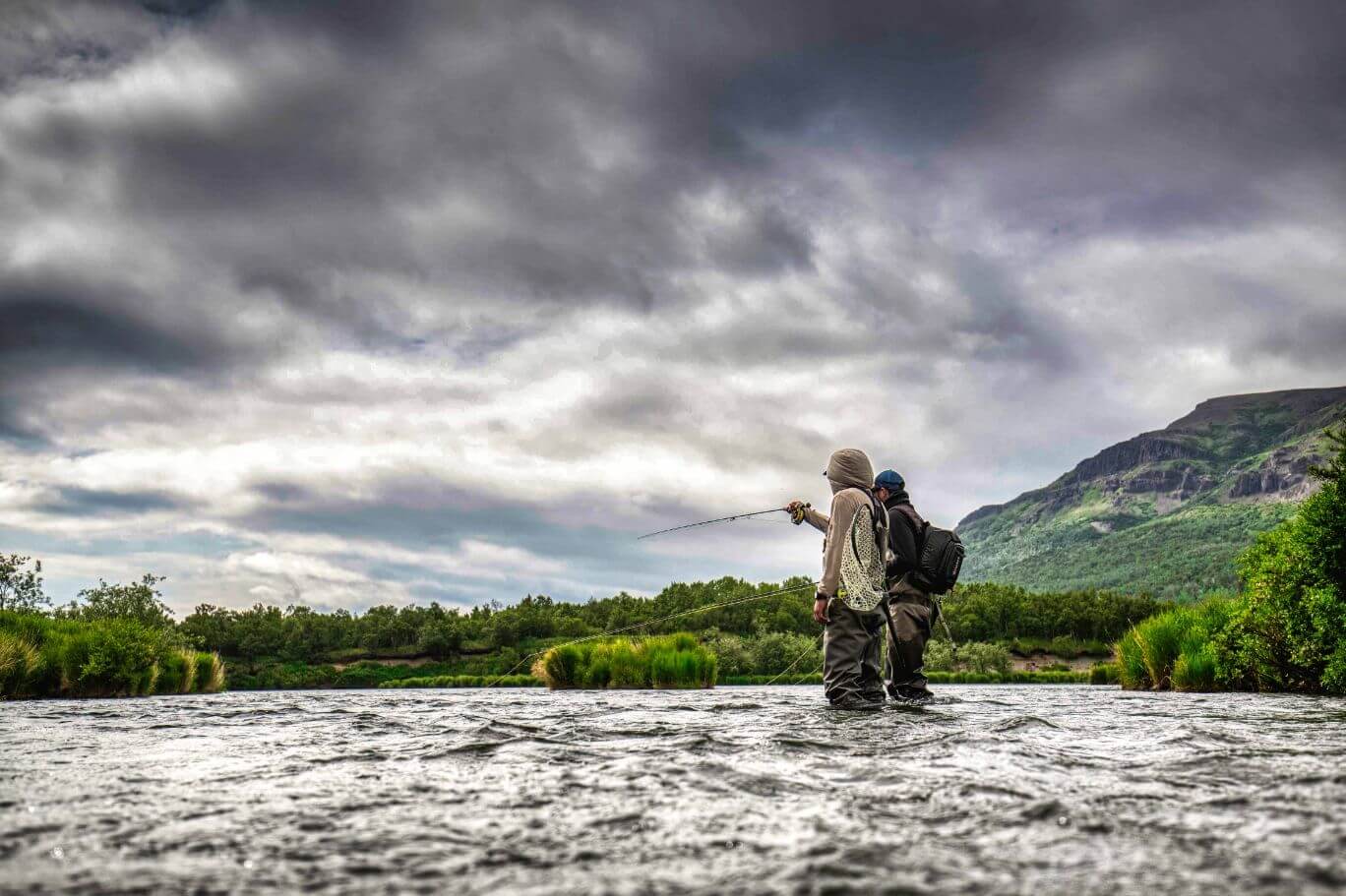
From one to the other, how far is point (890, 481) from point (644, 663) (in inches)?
534

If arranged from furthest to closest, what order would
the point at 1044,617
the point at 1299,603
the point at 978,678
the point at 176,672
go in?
the point at 1044,617, the point at 978,678, the point at 176,672, the point at 1299,603

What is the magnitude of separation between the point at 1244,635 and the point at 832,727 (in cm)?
1501

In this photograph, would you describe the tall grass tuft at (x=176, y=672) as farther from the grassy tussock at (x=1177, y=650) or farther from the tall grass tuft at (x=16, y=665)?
the grassy tussock at (x=1177, y=650)

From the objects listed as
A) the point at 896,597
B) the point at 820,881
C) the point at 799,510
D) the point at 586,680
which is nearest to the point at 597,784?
the point at 820,881

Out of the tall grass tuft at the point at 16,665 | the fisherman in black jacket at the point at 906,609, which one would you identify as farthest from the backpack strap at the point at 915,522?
the tall grass tuft at the point at 16,665

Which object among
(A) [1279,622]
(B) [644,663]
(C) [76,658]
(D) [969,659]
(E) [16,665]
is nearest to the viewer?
(A) [1279,622]

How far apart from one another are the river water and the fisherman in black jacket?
4.20 meters

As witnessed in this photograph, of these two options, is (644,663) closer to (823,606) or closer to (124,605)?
(823,606)

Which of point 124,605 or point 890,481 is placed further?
point 124,605

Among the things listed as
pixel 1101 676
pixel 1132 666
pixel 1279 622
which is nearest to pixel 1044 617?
pixel 1101 676

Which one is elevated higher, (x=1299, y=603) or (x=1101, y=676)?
(x=1299, y=603)

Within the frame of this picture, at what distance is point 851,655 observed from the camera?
11242 millimetres

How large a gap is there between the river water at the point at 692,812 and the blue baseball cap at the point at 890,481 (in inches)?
A: 212

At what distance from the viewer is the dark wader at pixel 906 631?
12.6 m
